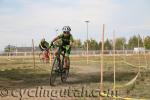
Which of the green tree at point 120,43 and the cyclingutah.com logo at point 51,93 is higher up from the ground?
the green tree at point 120,43

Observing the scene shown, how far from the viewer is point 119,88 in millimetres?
13602

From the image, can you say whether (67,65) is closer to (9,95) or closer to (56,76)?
(56,76)

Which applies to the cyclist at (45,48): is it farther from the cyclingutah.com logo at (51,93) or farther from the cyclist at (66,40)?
the cyclingutah.com logo at (51,93)

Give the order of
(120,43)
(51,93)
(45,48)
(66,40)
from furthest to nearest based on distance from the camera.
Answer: (120,43) < (45,48) < (66,40) < (51,93)

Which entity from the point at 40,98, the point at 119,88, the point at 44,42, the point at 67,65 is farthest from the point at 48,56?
the point at 40,98

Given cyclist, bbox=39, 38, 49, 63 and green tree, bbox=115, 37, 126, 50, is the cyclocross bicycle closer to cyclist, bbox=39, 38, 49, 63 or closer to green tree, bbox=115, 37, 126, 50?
cyclist, bbox=39, 38, 49, 63

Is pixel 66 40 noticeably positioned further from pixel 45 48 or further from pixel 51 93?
pixel 45 48

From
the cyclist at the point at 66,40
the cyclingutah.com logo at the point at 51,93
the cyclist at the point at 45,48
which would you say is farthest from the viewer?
the cyclist at the point at 45,48

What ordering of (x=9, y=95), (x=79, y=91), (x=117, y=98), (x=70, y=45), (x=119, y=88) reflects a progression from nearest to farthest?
(x=117, y=98) → (x=9, y=95) → (x=79, y=91) → (x=119, y=88) → (x=70, y=45)

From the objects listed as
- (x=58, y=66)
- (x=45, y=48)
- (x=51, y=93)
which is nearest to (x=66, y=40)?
(x=58, y=66)

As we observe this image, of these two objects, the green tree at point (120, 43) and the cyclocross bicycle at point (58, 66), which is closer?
the cyclocross bicycle at point (58, 66)

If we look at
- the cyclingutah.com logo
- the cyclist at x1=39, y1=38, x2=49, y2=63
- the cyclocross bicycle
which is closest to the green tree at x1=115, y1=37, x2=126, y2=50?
the cyclist at x1=39, y1=38, x2=49, y2=63

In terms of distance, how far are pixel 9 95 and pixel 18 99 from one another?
0.74 metres

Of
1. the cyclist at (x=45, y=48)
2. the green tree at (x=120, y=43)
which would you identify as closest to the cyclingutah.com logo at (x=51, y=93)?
the cyclist at (x=45, y=48)
